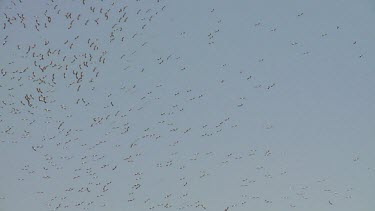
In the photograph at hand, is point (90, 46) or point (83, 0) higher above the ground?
point (83, 0)

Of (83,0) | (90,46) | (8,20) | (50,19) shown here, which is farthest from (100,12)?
(8,20)

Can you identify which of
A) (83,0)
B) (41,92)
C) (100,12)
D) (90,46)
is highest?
(83,0)

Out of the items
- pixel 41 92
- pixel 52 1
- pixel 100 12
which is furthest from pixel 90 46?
pixel 41 92

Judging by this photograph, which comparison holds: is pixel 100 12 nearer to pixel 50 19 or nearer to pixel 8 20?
pixel 50 19

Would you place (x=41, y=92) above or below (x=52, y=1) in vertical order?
below

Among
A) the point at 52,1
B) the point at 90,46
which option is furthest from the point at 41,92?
the point at 52,1

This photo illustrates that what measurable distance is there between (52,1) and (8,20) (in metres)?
3.74

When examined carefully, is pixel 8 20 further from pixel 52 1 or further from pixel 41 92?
pixel 41 92

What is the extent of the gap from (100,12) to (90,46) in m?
2.73

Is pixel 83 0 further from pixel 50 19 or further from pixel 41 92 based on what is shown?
pixel 41 92

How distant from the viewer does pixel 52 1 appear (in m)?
16.4

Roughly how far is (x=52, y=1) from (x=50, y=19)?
4.49ft

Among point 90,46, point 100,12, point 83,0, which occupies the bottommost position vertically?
point 90,46

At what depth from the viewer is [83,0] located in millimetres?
16562
